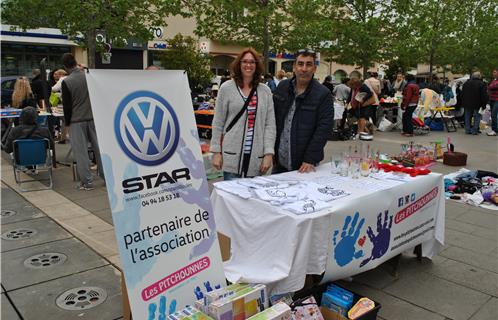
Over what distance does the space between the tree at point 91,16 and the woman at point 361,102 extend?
5.79 meters

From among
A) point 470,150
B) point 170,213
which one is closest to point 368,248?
point 170,213

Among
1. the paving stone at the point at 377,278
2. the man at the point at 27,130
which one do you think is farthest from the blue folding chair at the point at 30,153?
the paving stone at the point at 377,278

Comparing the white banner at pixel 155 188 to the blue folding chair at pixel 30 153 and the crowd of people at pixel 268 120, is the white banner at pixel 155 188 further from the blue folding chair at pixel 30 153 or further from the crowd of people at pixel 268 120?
the blue folding chair at pixel 30 153

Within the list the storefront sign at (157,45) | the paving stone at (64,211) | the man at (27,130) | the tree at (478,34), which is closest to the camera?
the paving stone at (64,211)

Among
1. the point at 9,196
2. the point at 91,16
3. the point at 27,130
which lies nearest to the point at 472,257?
the point at 9,196

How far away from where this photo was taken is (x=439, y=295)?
3383 mm

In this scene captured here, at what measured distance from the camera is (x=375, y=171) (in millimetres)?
3736

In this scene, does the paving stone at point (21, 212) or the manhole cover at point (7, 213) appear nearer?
the paving stone at point (21, 212)

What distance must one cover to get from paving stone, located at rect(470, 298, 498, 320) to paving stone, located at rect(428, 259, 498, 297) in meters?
0.16

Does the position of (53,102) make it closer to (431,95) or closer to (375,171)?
(375,171)

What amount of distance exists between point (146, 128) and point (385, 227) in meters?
1.92

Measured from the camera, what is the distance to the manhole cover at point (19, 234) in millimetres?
4430

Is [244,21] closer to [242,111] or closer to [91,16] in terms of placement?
[91,16]

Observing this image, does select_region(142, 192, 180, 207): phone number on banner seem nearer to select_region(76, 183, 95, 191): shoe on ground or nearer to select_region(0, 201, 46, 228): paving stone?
select_region(0, 201, 46, 228): paving stone
